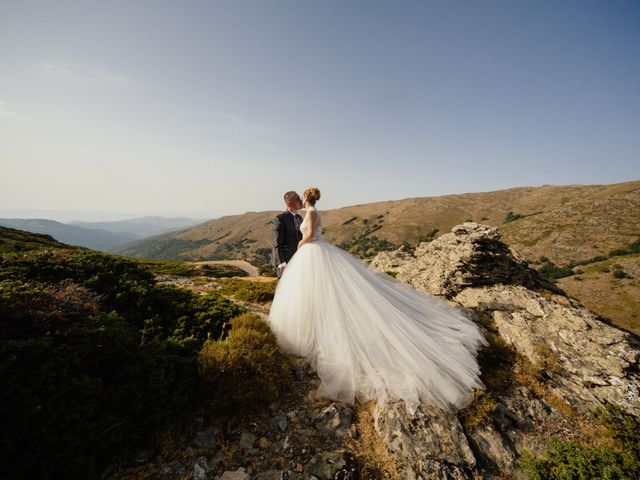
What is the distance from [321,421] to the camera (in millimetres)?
4996

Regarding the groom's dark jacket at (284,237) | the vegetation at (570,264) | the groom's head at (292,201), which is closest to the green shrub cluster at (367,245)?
the vegetation at (570,264)

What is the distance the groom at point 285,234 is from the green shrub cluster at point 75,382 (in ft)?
11.2

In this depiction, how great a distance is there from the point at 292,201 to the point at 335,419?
5500 mm

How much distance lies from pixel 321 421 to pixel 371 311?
8.21ft

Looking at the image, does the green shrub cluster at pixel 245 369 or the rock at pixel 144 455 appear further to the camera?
the green shrub cluster at pixel 245 369

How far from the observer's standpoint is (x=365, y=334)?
19.8 ft

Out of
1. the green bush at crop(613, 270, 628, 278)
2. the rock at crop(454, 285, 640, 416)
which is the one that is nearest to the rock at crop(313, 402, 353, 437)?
the rock at crop(454, 285, 640, 416)

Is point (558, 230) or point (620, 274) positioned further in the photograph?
point (558, 230)

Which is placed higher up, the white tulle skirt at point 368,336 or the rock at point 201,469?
the white tulle skirt at point 368,336

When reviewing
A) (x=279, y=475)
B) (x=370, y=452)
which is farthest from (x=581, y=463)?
(x=279, y=475)

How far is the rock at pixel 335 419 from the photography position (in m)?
4.85

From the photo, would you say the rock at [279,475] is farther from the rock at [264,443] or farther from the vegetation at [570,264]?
the vegetation at [570,264]

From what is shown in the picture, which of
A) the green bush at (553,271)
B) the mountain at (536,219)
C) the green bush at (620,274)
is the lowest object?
the green bush at (553,271)

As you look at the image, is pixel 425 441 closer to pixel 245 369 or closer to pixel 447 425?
pixel 447 425
